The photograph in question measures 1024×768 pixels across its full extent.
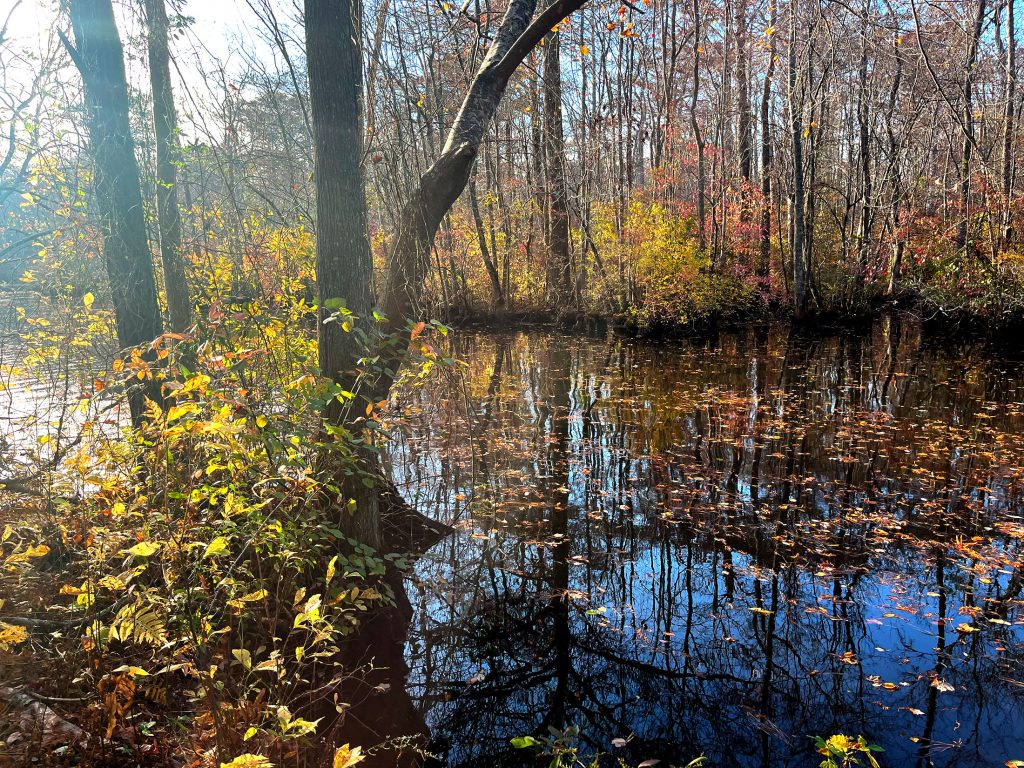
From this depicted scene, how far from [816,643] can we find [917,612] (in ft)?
2.77

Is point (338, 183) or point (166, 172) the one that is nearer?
point (338, 183)

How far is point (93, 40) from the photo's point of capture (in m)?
5.03

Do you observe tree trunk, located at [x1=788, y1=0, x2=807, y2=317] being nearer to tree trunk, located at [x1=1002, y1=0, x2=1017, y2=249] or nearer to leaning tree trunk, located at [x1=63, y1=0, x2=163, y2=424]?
tree trunk, located at [x1=1002, y1=0, x2=1017, y2=249]

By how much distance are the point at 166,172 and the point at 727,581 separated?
7.76 meters

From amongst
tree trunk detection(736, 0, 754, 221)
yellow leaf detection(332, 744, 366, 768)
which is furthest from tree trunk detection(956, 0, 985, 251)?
yellow leaf detection(332, 744, 366, 768)

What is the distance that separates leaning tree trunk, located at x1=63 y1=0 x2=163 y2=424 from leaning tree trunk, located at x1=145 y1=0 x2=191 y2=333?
736 mm

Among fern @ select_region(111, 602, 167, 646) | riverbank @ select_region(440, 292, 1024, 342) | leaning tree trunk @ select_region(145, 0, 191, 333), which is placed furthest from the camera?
riverbank @ select_region(440, 292, 1024, 342)

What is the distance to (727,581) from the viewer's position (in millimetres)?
4504

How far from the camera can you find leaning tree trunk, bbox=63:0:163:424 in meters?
5.01

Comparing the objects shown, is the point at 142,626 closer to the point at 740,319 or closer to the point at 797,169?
the point at 797,169

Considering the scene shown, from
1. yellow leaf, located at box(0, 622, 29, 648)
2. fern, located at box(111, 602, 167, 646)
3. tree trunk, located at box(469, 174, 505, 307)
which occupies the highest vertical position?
tree trunk, located at box(469, 174, 505, 307)

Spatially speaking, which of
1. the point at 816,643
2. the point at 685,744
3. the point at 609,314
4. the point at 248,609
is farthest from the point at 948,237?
the point at 248,609

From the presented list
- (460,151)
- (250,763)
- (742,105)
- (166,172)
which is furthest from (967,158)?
(250,763)

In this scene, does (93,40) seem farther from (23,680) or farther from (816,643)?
(816,643)
